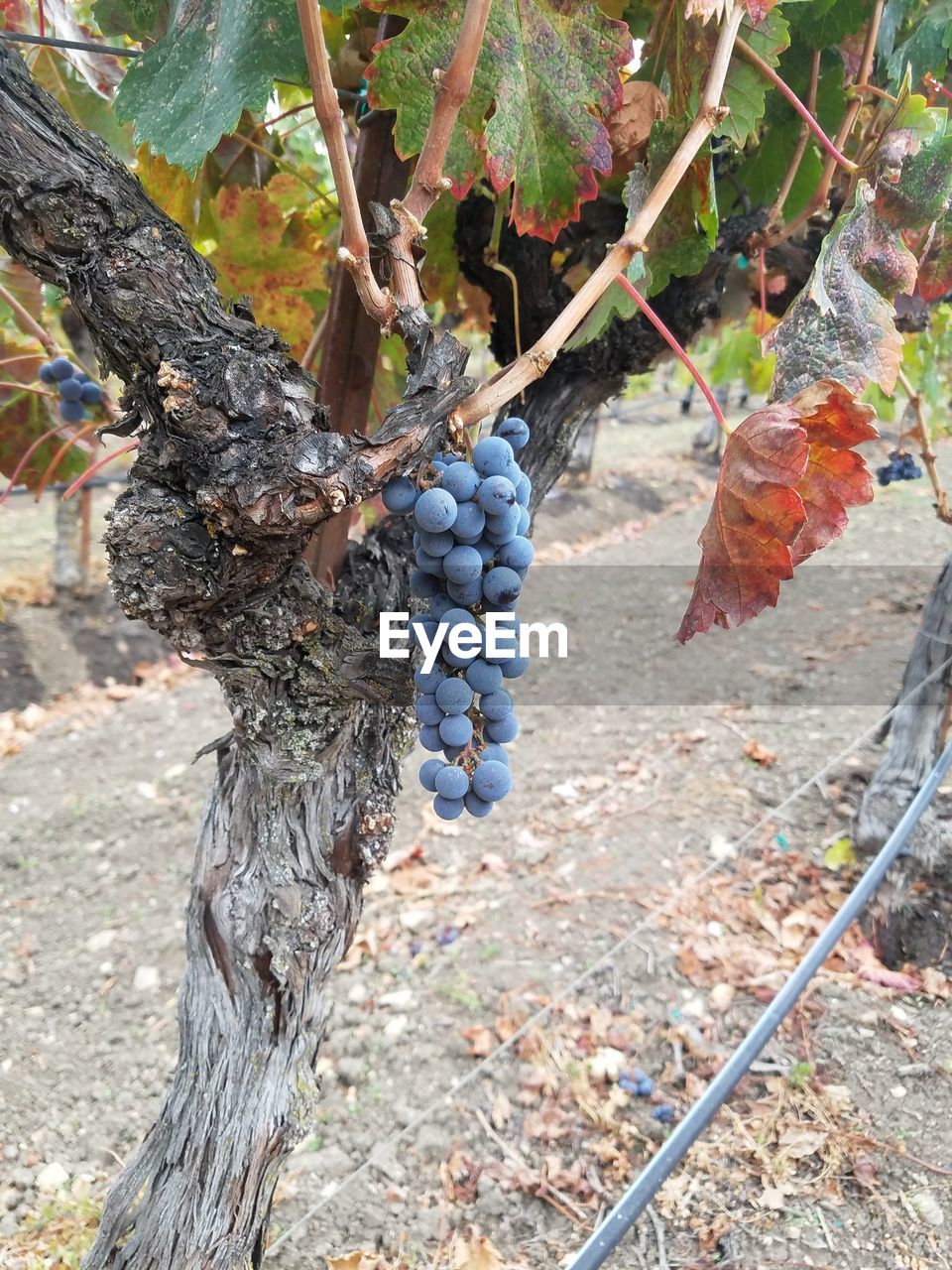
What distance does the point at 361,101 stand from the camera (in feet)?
4.67

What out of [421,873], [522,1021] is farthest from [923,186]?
[421,873]

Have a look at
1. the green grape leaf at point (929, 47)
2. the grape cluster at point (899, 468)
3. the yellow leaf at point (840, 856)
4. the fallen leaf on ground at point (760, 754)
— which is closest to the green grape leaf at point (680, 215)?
the green grape leaf at point (929, 47)

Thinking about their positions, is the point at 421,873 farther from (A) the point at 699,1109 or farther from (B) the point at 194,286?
(B) the point at 194,286

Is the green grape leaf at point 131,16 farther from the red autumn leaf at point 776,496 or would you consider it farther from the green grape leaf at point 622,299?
the red autumn leaf at point 776,496

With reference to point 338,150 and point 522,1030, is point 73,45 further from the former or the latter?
point 522,1030

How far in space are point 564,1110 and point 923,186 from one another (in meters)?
2.23

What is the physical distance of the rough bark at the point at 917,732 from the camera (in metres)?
3.07

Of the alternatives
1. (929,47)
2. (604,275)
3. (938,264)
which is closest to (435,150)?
(604,275)

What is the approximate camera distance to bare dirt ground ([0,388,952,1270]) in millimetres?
2066

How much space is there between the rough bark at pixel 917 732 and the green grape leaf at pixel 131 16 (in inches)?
112

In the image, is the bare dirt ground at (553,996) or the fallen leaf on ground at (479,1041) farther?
the fallen leaf on ground at (479,1041)

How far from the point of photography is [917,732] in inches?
122

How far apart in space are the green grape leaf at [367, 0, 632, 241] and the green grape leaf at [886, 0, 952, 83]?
739 mm

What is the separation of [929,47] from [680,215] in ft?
2.15
